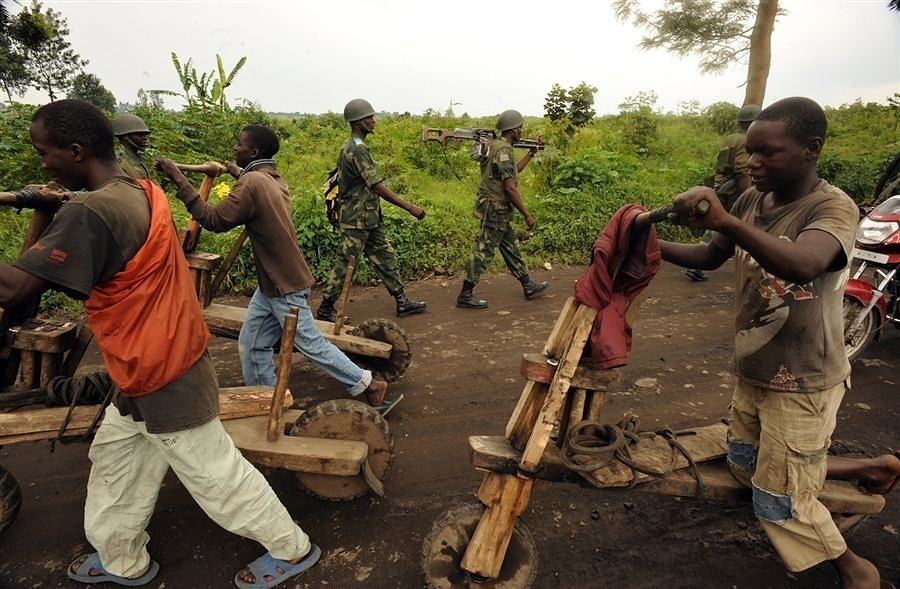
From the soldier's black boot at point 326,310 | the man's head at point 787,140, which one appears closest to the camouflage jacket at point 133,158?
the soldier's black boot at point 326,310

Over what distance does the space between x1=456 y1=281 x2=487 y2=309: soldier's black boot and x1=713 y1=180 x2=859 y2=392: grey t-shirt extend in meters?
4.09

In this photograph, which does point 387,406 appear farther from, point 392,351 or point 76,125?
point 76,125

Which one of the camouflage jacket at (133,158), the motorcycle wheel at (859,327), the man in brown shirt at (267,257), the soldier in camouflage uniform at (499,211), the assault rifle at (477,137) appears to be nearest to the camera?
the man in brown shirt at (267,257)

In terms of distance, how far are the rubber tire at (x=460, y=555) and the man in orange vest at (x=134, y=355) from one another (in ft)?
2.24

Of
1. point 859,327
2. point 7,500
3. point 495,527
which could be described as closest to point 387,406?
point 495,527

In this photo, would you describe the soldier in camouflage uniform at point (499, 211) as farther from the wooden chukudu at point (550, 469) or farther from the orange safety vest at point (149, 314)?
the orange safety vest at point (149, 314)

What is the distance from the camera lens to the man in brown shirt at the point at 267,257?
3.18m

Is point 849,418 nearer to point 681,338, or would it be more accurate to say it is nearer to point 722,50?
point 681,338

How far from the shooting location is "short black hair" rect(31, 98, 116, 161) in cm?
192

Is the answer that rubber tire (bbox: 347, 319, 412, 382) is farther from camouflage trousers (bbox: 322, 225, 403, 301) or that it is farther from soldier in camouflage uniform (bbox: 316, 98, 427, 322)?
camouflage trousers (bbox: 322, 225, 403, 301)

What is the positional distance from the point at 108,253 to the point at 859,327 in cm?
567

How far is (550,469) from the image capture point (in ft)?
6.98

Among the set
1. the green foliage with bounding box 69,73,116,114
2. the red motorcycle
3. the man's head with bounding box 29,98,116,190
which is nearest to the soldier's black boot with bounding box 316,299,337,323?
the man's head with bounding box 29,98,116,190

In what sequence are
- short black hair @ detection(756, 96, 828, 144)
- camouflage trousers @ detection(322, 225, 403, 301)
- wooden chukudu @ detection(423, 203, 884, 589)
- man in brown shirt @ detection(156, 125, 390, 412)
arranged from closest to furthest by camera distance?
short black hair @ detection(756, 96, 828, 144)
wooden chukudu @ detection(423, 203, 884, 589)
man in brown shirt @ detection(156, 125, 390, 412)
camouflage trousers @ detection(322, 225, 403, 301)
